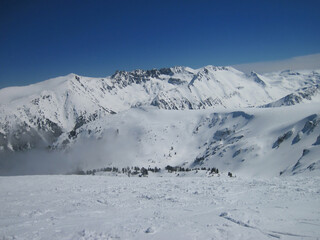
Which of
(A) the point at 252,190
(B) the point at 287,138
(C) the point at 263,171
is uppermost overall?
(B) the point at 287,138

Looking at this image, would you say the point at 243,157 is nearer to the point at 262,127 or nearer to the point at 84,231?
the point at 262,127

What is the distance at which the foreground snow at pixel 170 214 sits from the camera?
13.0 metres

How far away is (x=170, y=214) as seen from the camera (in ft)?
54.8

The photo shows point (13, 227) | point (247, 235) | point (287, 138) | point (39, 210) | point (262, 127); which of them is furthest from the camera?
point (262, 127)

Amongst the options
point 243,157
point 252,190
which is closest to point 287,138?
point 243,157

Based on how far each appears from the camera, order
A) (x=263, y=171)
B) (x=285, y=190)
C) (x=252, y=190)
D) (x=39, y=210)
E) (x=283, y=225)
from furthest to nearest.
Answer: (x=263, y=171), (x=252, y=190), (x=285, y=190), (x=39, y=210), (x=283, y=225)

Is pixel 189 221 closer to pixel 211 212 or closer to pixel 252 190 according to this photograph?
pixel 211 212

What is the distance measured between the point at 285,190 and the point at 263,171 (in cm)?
8411

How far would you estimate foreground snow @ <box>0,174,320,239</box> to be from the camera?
13.0m

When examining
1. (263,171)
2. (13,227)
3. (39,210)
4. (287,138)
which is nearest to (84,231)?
(13,227)

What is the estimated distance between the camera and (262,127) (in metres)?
168

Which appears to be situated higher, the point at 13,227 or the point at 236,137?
the point at 236,137

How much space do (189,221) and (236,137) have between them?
548 ft

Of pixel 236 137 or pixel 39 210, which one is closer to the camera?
pixel 39 210
